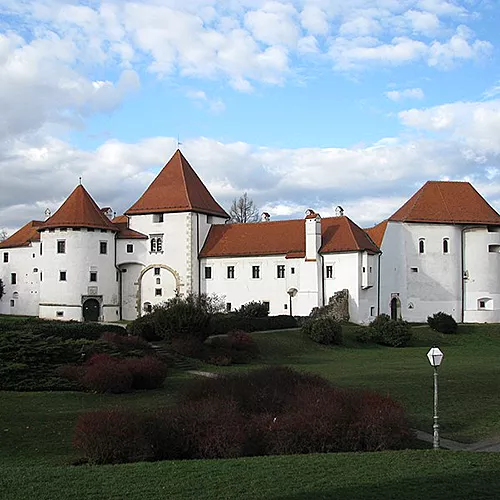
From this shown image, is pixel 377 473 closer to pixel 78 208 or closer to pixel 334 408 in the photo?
pixel 334 408

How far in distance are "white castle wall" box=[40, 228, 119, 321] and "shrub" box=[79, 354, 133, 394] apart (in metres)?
28.9

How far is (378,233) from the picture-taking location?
52625 mm

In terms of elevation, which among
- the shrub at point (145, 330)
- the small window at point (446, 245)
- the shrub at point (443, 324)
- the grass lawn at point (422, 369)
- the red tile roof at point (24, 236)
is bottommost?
the grass lawn at point (422, 369)

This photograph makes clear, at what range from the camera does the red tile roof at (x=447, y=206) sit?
53.5 metres

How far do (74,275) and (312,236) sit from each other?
16.8 meters

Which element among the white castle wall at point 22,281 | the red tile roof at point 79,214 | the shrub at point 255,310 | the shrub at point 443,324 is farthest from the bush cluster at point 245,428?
the white castle wall at point 22,281

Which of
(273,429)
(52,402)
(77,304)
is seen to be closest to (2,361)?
(52,402)

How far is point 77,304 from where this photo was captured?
164 feet

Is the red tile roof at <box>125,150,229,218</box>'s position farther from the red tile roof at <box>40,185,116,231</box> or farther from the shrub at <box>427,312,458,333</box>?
the shrub at <box>427,312,458,333</box>

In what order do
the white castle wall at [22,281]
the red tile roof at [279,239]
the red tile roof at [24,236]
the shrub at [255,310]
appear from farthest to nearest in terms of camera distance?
the red tile roof at [24,236] < the white castle wall at [22,281] < the red tile roof at [279,239] < the shrub at [255,310]

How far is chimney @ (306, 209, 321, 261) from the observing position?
48594mm

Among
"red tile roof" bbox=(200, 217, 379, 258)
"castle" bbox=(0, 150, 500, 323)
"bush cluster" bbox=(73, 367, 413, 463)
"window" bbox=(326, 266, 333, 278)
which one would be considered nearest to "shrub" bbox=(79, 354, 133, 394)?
"bush cluster" bbox=(73, 367, 413, 463)

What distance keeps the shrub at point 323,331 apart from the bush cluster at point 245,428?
73.3 ft

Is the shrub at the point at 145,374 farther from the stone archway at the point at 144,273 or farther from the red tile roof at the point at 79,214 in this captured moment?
the red tile roof at the point at 79,214
